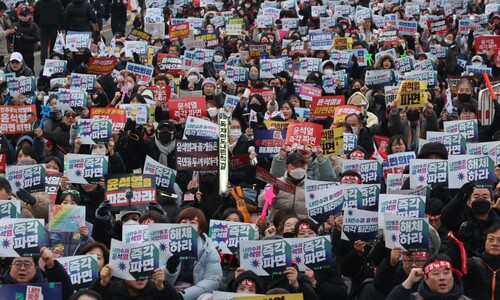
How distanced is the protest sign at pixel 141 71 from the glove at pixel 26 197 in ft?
28.3

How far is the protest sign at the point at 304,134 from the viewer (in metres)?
16.8

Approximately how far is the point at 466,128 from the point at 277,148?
6.99 feet

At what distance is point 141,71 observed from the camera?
75.8 ft

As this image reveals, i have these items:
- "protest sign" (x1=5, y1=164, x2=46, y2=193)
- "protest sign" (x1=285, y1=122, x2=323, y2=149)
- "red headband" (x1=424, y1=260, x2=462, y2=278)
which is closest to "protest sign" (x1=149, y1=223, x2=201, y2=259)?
"red headband" (x1=424, y1=260, x2=462, y2=278)

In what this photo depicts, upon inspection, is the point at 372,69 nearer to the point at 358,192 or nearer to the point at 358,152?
the point at 358,152

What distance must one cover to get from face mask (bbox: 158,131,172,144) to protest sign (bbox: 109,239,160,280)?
19.8 feet

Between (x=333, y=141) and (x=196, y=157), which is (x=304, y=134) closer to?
(x=333, y=141)

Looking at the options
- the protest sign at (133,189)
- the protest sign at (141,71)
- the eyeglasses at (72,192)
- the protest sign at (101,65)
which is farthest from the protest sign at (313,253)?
the protest sign at (101,65)

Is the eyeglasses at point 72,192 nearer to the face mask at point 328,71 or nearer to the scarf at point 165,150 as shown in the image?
the scarf at point 165,150

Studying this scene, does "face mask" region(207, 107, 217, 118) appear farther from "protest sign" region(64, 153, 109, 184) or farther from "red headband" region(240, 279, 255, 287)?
"red headband" region(240, 279, 255, 287)

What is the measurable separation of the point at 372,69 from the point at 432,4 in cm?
1308

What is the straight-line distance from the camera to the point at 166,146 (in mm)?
17688

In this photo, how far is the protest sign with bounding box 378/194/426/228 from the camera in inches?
504

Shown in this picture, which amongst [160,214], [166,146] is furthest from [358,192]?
[166,146]
